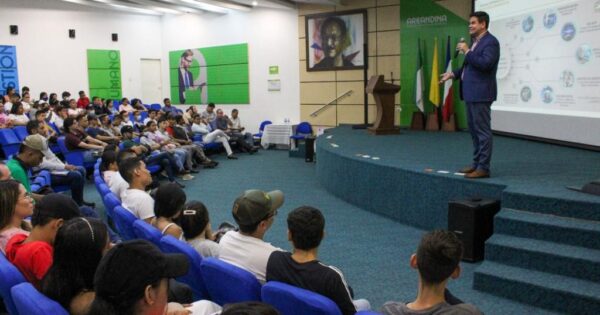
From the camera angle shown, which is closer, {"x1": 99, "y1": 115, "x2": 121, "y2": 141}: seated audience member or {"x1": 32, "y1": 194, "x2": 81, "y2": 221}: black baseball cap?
{"x1": 32, "y1": 194, "x2": 81, "y2": 221}: black baseball cap

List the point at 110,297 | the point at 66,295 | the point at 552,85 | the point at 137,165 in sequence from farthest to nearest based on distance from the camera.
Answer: the point at 552,85 → the point at 137,165 → the point at 66,295 → the point at 110,297

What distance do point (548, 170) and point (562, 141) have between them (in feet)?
5.63

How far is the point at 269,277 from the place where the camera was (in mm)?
2119

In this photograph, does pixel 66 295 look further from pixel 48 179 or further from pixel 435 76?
pixel 435 76

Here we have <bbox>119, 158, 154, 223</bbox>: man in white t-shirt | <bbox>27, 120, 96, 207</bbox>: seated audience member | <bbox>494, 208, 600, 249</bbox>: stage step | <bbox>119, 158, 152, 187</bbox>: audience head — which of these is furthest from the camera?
<bbox>27, 120, 96, 207</bbox>: seated audience member

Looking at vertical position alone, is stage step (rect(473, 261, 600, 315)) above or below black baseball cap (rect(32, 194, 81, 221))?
below

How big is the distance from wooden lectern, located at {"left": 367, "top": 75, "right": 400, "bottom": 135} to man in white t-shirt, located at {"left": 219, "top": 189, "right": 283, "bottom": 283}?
19.7 ft

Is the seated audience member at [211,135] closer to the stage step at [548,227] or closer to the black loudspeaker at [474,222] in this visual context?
the black loudspeaker at [474,222]

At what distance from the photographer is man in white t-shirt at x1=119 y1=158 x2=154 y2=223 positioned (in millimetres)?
3439

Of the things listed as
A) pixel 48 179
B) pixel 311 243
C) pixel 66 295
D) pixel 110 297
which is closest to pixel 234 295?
pixel 311 243

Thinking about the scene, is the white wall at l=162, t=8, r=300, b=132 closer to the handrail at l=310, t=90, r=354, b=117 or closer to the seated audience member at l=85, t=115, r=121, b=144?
the handrail at l=310, t=90, r=354, b=117

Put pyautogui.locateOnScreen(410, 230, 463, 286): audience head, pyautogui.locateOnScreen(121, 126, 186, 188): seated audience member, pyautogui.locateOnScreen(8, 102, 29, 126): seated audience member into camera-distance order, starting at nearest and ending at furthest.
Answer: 1. pyautogui.locateOnScreen(410, 230, 463, 286): audience head
2. pyautogui.locateOnScreen(121, 126, 186, 188): seated audience member
3. pyautogui.locateOnScreen(8, 102, 29, 126): seated audience member

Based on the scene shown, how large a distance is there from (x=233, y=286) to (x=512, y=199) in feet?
8.40

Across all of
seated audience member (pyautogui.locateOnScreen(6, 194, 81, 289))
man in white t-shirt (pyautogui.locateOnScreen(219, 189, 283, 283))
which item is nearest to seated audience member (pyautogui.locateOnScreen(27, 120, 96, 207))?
seated audience member (pyautogui.locateOnScreen(6, 194, 81, 289))
